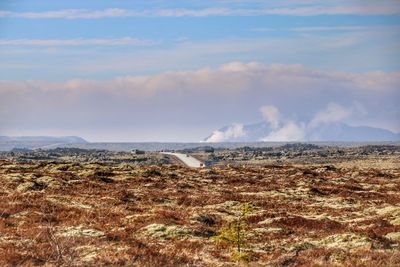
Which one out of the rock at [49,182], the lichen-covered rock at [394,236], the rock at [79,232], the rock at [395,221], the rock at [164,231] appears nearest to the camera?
the rock at [79,232]

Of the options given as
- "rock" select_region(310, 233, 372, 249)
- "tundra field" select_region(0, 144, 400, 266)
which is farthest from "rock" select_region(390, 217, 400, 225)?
"rock" select_region(310, 233, 372, 249)

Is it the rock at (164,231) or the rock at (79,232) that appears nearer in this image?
the rock at (79,232)

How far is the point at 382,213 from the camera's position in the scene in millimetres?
35625

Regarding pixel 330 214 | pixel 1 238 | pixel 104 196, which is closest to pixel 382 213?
pixel 330 214

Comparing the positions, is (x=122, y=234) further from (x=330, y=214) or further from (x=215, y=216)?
(x=330, y=214)

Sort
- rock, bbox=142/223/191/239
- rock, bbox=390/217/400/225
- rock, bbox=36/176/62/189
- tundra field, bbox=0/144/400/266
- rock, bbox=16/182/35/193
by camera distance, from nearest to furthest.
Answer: tundra field, bbox=0/144/400/266 → rock, bbox=142/223/191/239 → rock, bbox=390/217/400/225 → rock, bbox=16/182/35/193 → rock, bbox=36/176/62/189

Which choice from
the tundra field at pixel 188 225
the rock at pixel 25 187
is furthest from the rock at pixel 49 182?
the rock at pixel 25 187

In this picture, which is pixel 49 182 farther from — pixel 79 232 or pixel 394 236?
pixel 394 236

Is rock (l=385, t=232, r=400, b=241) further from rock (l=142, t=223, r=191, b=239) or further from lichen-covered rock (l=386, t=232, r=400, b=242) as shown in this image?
rock (l=142, t=223, r=191, b=239)

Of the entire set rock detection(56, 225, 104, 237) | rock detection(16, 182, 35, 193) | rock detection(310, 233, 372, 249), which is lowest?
rock detection(310, 233, 372, 249)

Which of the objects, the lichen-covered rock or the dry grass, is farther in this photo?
the lichen-covered rock

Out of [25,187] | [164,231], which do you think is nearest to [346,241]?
[164,231]

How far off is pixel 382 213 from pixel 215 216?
1101cm

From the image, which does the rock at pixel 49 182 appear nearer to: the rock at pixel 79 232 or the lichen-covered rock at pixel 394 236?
the rock at pixel 79 232
